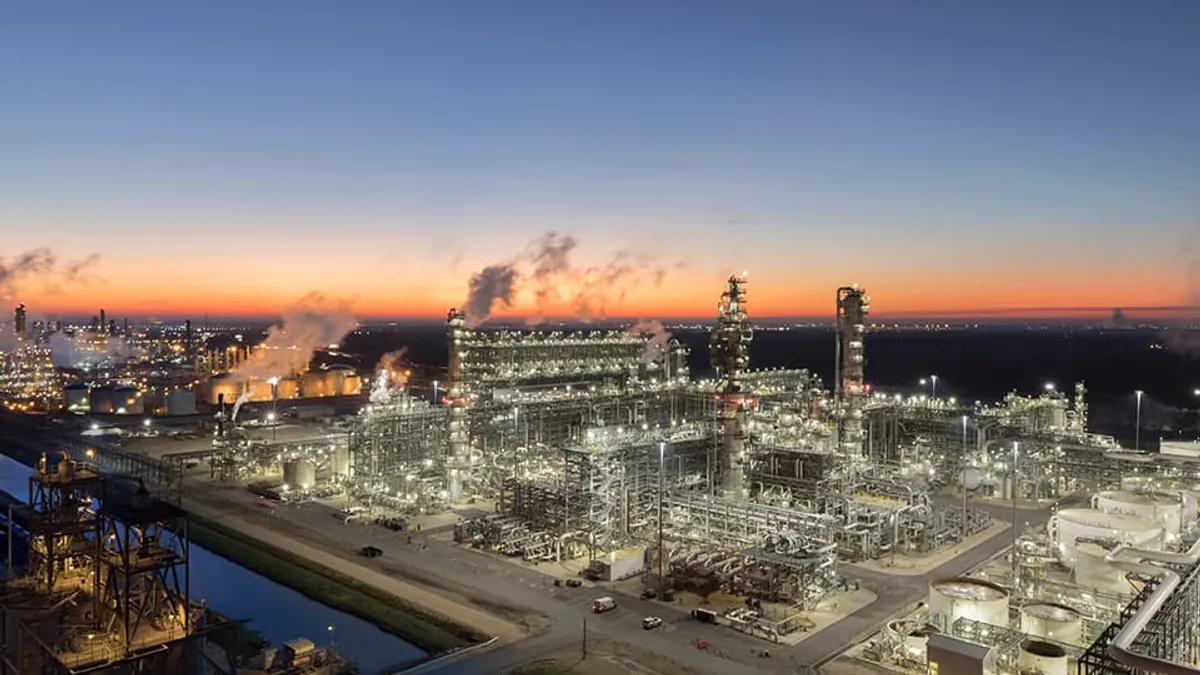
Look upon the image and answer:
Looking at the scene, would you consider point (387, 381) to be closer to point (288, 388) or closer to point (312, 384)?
point (288, 388)

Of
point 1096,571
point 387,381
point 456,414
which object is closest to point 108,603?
point 456,414

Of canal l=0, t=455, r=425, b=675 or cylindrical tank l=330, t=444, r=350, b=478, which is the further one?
cylindrical tank l=330, t=444, r=350, b=478

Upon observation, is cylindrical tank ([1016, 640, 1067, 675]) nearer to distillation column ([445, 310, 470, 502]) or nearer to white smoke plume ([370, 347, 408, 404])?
distillation column ([445, 310, 470, 502])

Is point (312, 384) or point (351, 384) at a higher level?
point (312, 384)

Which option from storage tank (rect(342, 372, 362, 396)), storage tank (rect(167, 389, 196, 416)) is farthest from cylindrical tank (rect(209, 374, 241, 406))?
storage tank (rect(342, 372, 362, 396))

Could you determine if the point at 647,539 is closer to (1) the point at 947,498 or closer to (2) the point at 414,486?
(2) the point at 414,486

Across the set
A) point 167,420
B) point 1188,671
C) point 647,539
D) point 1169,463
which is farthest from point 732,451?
point 167,420

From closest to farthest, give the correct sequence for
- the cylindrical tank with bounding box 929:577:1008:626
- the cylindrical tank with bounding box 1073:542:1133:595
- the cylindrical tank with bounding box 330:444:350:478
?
the cylindrical tank with bounding box 929:577:1008:626 < the cylindrical tank with bounding box 1073:542:1133:595 < the cylindrical tank with bounding box 330:444:350:478
